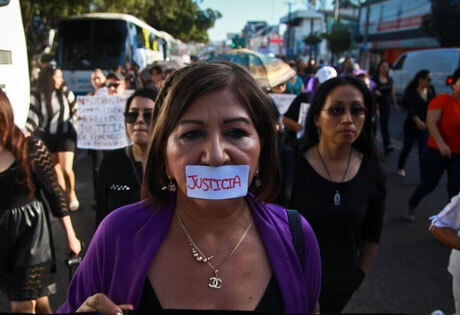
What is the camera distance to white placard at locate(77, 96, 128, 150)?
17.5ft

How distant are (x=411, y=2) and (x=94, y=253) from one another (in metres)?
37.2

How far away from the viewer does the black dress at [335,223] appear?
225 centimetres

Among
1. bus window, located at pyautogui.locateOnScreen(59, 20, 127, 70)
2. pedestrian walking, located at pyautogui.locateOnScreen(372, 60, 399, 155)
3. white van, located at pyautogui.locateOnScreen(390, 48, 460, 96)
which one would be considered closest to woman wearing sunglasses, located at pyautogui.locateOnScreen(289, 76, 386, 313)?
pedestrian walking, located at pyautogui.locateOnScreen(372, 60, 399, 155)

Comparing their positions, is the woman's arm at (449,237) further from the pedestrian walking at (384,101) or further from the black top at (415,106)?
the pedestrian walking at (384,101)

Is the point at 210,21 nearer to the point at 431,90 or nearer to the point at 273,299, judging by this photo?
the point at 431,90

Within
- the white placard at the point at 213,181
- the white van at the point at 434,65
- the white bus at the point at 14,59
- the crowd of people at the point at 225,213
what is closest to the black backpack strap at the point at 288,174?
the crowd of people at the point at 225,213

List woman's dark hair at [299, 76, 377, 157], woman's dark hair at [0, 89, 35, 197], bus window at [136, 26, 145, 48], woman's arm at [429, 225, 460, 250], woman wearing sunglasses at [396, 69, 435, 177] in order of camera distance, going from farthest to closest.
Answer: bus window at [136, 26, 145, 48], woman wearing sunglasses at [396, 69, 435, 177], woman's dark hair at [299, 76, 377, 157], woman's dark hair at [0, 89, 35, 197], woman's arm at [429, 225, 460, 250]

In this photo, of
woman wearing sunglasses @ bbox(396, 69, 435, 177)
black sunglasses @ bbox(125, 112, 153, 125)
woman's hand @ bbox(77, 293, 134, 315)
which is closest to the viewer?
woman's hand @ bbox(77, 293, 134, 315)

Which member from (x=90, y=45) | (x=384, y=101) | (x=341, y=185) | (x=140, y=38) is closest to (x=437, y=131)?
(x=341, y=185)

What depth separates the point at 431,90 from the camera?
23.6ft

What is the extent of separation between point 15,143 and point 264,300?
1810 mm

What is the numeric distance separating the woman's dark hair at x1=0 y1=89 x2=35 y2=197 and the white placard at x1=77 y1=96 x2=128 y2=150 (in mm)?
2803

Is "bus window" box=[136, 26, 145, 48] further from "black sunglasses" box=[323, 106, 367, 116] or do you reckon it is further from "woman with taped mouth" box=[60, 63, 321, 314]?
"woman with taped mouth" box=[60, 63, 321, 314]

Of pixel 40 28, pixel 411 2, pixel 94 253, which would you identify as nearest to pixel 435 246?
pixel 94 253
